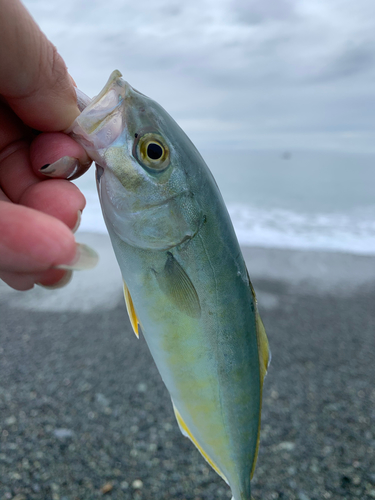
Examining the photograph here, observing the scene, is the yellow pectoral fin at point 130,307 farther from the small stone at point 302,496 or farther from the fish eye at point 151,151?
the small stone at point 302,496

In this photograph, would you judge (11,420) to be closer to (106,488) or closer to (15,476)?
(15,476)

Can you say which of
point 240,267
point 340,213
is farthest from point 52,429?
point 340,213

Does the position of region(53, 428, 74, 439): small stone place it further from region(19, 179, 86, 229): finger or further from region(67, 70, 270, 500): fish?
region(19, 179, 86, 229): finger

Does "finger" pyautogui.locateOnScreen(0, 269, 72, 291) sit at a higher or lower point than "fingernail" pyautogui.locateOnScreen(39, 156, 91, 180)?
lower

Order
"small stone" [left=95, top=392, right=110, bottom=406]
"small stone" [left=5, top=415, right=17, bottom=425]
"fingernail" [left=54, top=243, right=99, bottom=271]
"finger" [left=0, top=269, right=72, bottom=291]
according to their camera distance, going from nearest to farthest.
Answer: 1. "fingernail" [left=54, top=243, right=99, bottom=271]
2. "finger" [left=0, top=269, right=72, bottom=291]
3. "small stone" [left=5, top=415, right=17, bottom=425]
4. "small stone" [left=95, top=392, right=110, bottom=406]

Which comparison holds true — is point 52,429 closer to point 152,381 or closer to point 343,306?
point 152,381

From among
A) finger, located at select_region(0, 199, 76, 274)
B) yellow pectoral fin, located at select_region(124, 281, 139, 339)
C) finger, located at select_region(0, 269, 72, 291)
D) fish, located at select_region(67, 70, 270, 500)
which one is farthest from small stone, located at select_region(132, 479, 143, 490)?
finger, located at select_region(0, 199, 76, 274)

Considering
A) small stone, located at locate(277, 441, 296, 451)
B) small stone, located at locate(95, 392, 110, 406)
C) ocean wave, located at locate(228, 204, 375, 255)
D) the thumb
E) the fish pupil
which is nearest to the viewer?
the thumb

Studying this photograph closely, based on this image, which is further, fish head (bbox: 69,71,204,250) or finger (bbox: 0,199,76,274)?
fish head (bbox: 69,71,204,250)
